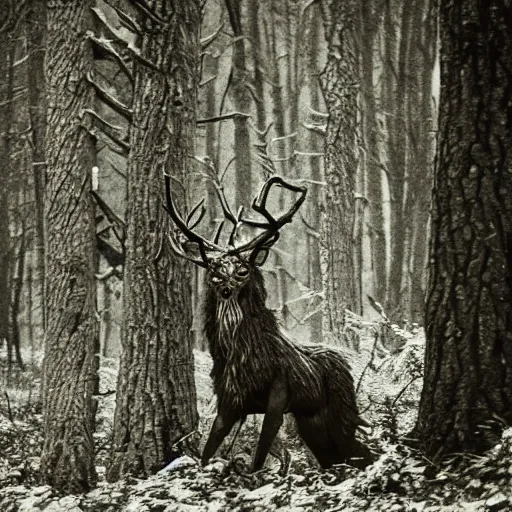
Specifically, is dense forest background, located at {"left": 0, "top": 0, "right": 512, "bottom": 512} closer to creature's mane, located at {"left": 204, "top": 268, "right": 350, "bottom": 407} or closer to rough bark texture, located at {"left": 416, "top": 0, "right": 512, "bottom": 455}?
rough bark texture, located at {"left": 416, "top": 0, "right": 512, "bottom": 455}

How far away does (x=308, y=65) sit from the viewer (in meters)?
29.4

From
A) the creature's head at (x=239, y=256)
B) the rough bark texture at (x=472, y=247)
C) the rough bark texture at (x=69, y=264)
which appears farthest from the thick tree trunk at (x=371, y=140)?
the rough bark texture at (x=472, y=247)

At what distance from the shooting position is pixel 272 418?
7.96 m

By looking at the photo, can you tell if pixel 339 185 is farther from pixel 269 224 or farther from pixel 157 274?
pixel 269 224

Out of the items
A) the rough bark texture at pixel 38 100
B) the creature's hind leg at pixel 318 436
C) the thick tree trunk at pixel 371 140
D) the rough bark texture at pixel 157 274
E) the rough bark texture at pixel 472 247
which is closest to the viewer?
the rough bark texture at pixel 472 247

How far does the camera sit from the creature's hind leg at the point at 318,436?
8.41 metres

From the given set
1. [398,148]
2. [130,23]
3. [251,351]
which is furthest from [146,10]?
[398,148]

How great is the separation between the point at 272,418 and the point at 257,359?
503mm

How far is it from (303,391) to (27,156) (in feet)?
58.3

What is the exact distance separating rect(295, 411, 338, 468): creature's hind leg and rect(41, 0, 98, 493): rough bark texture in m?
3.77

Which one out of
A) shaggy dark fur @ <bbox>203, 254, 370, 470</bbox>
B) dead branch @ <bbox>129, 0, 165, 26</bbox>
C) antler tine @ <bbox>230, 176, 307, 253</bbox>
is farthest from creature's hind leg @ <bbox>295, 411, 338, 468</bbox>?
dead branch @ <bbox>129, 0, 165, 26</bbox>

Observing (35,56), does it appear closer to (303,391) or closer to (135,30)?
(135,30)

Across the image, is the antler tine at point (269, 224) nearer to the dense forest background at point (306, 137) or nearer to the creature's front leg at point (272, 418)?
the creature's front leg at point (272, 418)

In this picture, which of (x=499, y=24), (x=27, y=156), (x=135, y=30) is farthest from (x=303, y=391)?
(x=27, y=156)
